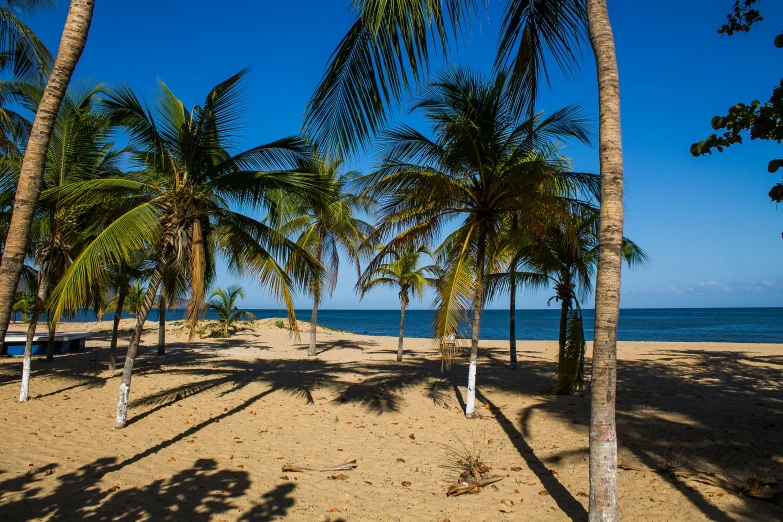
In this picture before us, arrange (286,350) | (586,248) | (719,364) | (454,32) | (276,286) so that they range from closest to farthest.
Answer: (454,32), (276,286), (586,248), (719,364), (286,350)

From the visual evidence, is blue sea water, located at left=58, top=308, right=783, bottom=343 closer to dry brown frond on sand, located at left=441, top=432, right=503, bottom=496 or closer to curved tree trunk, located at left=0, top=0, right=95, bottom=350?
dry brown frond on sand, located at left=441, top=432, right=503, bottom=496

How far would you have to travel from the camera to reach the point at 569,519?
4680 millimetres

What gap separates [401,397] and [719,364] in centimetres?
1142

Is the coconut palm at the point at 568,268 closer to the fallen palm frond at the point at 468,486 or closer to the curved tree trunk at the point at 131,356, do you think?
the fallen palm frond at the point at 468,486

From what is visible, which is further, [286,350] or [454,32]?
[286,350]

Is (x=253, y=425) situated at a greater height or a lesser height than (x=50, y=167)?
lesser

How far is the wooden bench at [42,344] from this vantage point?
1593 centimetres

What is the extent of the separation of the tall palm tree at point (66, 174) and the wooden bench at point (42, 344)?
7.45 m

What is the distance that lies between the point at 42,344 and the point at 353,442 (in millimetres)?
14326

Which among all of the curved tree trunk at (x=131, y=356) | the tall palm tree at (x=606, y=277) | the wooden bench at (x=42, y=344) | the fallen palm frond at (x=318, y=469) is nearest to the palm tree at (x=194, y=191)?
the curved tree trunk at (x=131, y=356)

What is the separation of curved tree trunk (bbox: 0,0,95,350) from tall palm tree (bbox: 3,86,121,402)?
5405 millimetres

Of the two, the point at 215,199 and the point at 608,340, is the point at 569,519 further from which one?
the point at 215,199

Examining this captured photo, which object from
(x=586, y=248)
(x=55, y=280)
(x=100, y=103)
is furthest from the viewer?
(x=586, y=248)

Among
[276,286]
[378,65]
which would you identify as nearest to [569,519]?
[378,65]
